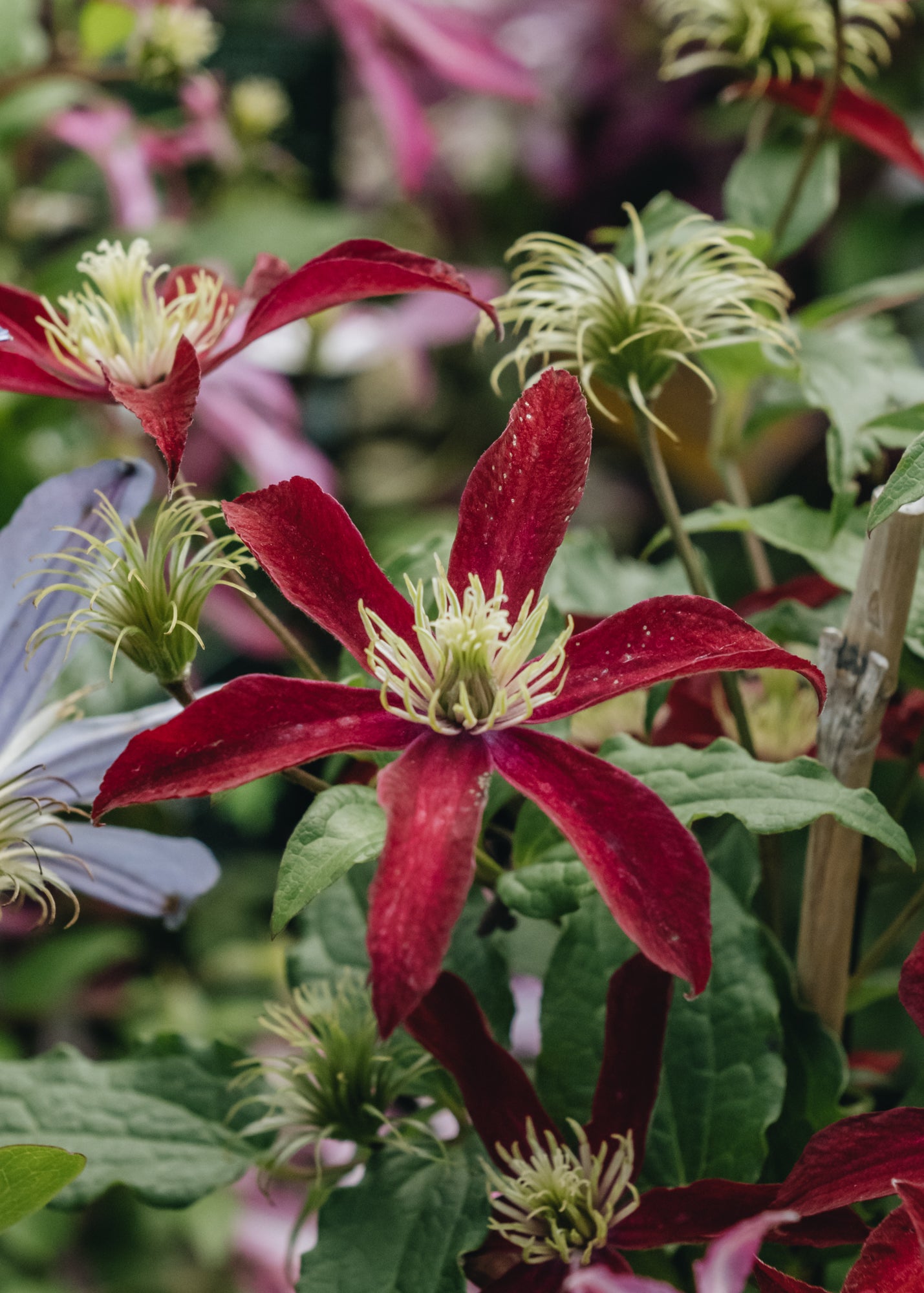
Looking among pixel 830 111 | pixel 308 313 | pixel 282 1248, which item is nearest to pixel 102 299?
pixel 308 313

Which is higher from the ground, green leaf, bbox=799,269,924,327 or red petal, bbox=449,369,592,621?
green leaf, bbox=799,269,924,327

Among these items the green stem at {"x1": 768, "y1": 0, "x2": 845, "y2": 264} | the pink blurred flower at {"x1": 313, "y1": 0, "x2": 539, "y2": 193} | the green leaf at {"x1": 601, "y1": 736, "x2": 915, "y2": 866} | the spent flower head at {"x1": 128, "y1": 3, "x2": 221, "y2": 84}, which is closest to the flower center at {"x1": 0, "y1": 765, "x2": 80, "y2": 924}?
the green leaf at {"x1": 601, "y1": 736, "x2": 915, "y2": 866}

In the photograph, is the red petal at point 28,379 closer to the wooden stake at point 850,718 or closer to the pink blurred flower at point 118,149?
the wooden stake at point 850,718

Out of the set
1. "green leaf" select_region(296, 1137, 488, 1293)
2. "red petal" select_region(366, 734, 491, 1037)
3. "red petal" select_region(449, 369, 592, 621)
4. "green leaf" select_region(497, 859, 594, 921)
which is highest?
"red petal" select_region(449, 369, 592, 621)

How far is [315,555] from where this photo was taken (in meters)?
0.30

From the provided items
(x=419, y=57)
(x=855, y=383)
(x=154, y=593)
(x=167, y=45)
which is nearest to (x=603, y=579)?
(x=855, y=383)

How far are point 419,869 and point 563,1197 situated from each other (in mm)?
122

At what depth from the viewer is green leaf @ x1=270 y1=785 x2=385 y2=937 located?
26cm

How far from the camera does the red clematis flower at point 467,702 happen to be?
253 mm

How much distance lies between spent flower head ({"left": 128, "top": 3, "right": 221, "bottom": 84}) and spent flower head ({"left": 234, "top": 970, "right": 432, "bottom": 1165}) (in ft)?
1.67

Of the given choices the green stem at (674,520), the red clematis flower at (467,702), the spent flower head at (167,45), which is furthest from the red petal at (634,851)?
the spent flower head at (167,45)

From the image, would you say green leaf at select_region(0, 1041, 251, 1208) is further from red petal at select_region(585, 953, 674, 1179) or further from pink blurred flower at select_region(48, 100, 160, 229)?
pink blurred flower at select_region(48, 100, 160, 229)

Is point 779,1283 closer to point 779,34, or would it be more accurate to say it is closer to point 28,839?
point 28,839

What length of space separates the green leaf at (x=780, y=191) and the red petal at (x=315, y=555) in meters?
0.25
